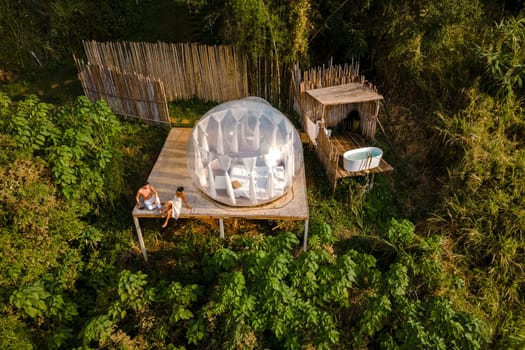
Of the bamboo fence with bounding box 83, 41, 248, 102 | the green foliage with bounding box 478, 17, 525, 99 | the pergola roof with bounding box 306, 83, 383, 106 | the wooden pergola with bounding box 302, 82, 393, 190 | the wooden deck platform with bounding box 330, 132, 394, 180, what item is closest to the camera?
the wooden deck platform with bounding box 330, 132, 394, 180

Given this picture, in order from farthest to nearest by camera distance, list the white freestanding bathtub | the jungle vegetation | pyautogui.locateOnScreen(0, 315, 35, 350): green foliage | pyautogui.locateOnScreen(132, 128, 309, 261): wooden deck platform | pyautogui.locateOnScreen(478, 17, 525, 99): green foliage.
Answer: pyautogui.locateOnScreen(478, 17, 525, 99): green foliage < the white freestanding bathtub < pyautogui.locateOnScreen(132, 128, 309, 261): wooden deck platform < the jungle vegetation < pyautogui.locateOnScreen(0, 315, 35, 350): green foliage

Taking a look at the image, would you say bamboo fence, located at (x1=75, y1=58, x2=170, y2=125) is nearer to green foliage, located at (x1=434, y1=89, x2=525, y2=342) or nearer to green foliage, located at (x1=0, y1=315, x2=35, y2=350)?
green foliage, located at (x1=0, y1=315, x2=35, y2=350)

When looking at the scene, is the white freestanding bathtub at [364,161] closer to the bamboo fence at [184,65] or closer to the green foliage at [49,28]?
the bamboo fence at [184,65]

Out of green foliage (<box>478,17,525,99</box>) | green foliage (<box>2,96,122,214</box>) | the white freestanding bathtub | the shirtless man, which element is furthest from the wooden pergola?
green foliage (<box>2,96,122,214</box>)

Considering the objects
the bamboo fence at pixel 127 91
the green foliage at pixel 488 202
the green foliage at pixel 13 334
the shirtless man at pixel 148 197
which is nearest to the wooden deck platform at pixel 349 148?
the green foliage at pixel 488 202

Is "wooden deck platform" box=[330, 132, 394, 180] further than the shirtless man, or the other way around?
"wooden deck platform" box=[330, 132, 394, 180]

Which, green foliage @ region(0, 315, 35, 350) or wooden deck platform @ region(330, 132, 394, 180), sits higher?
wooden deck platform @ region(330, 132, 394, 180)
